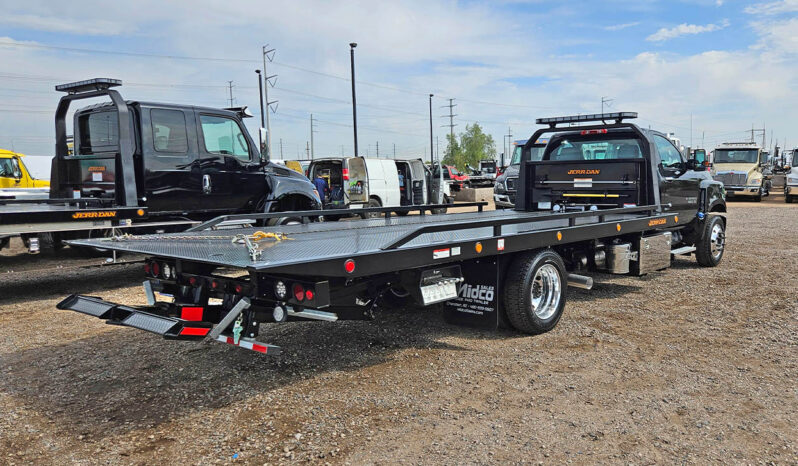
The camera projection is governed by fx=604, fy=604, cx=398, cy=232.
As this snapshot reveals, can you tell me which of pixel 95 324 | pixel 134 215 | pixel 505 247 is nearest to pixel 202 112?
pixel 134 215

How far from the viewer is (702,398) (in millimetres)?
4113

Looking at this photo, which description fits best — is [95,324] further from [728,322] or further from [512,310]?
[728,322]

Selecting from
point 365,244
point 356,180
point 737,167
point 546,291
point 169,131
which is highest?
point 169,131

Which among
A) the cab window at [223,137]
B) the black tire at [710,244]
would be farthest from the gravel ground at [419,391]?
the cab window at [223,137]

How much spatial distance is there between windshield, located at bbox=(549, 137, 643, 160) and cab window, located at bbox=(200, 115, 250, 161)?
15.0 ft

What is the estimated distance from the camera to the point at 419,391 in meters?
4.27

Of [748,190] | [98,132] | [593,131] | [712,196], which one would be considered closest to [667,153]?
[593,131]

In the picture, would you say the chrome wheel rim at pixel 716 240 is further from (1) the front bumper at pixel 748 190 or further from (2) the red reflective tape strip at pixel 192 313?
(1) the front bumper at pixel 748 190

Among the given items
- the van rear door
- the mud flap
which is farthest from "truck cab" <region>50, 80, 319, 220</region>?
the van rear door

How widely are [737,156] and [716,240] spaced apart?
20.8m

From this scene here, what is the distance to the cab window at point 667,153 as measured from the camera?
816cm

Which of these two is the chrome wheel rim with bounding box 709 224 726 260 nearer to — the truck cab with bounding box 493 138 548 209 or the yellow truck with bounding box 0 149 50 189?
the truck cab with bounding box 493 138 548 209

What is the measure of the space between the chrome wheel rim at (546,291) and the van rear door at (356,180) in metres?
12.0

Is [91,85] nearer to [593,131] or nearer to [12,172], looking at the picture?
[593,131]
